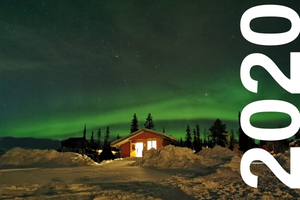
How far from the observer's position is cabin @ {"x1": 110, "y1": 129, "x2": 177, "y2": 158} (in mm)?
26361

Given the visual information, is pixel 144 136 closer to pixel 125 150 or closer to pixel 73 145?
pixel 125 150

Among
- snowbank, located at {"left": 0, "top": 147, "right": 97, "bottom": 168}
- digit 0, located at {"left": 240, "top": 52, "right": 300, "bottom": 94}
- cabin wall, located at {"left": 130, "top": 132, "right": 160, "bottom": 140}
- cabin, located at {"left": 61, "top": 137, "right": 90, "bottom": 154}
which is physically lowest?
cabin, located at {"left": 61, "top": 137, "right": 90, "bottom": 154}

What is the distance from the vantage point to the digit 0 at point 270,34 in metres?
10.7

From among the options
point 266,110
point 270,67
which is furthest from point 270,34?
point 266,110

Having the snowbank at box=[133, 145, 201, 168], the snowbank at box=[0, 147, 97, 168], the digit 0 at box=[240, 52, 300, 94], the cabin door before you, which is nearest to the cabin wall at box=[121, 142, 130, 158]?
the cabin door

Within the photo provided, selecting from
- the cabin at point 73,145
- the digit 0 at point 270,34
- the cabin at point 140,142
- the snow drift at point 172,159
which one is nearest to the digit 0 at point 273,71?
the digit 0 at point 270,34

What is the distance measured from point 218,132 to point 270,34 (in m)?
56.2

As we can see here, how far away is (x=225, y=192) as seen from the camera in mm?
6488

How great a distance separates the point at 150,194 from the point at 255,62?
8889 mm

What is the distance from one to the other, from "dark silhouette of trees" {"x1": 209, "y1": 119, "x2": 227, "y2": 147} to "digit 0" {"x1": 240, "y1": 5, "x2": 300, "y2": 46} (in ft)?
183

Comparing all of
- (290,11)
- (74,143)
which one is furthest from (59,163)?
(74,143)

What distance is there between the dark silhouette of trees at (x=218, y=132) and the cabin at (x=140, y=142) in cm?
3991

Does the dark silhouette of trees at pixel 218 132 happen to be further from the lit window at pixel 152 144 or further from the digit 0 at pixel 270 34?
the digit 0 at pixel 270 34

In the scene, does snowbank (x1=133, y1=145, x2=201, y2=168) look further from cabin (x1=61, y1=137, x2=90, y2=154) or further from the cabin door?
cabin (x1=61, y1=137, x2=90, y2=154)
